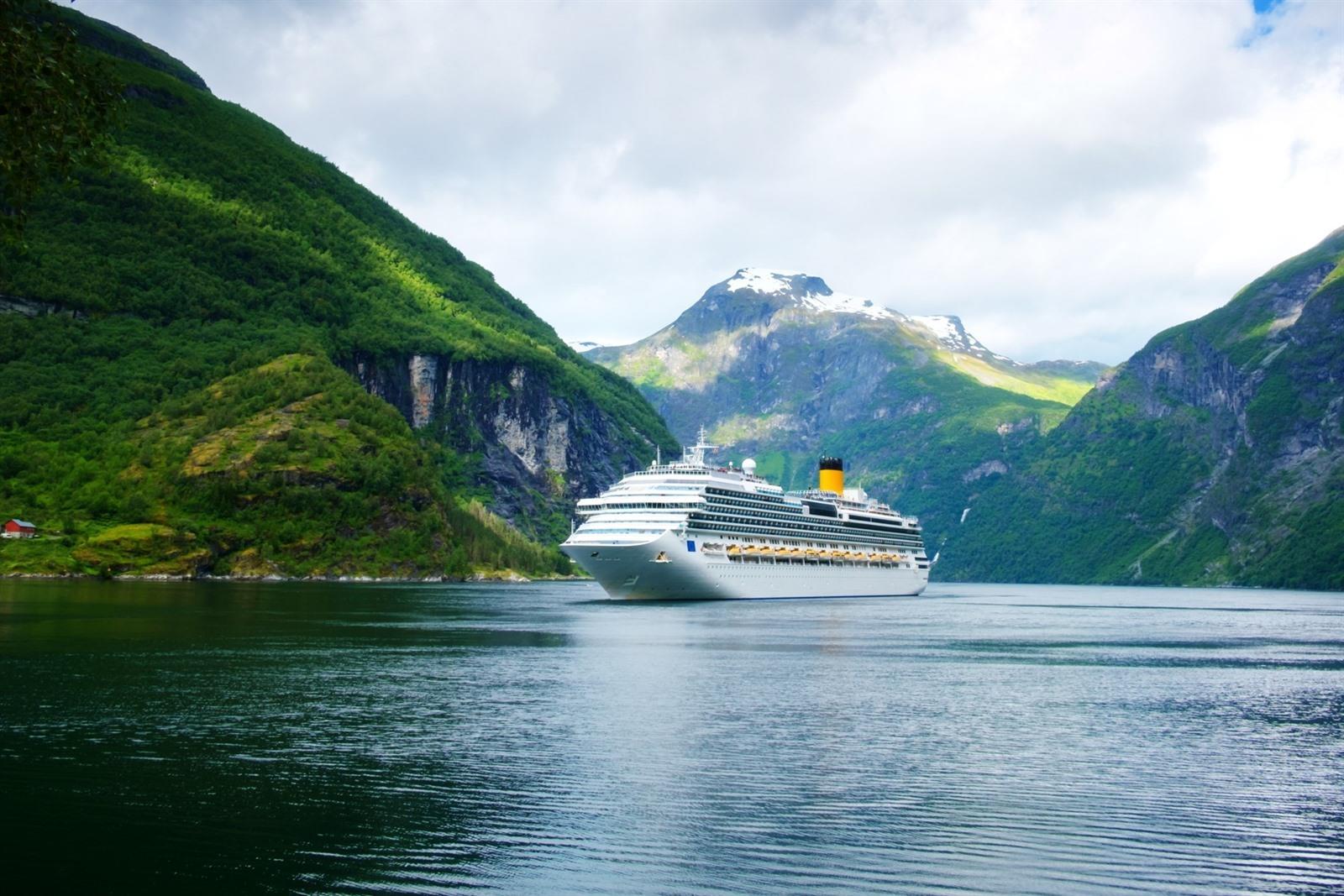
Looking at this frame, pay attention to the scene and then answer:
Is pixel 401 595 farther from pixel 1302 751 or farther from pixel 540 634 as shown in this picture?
pixel 1302 751

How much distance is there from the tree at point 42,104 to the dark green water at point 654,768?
17210 mm

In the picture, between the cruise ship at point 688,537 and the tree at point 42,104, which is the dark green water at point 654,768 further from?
the cruise ship at point 688,537

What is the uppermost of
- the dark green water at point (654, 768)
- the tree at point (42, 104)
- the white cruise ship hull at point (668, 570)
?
the tree at point (42, 104)

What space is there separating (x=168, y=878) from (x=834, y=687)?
1658 inches

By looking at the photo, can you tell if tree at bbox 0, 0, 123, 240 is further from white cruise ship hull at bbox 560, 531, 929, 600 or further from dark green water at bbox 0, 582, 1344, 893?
white cruise ship hull at bbox 560, 531, 929, 600

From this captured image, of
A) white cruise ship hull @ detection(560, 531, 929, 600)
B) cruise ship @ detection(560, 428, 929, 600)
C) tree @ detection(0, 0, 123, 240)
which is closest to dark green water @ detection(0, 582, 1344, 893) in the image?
tree @ detection(0, 0, 123, 240)

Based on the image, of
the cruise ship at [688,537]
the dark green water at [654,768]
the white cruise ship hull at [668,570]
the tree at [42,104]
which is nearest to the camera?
the dark green water at [654,768]

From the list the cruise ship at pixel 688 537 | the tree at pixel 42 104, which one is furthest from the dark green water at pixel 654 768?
the cruise ship at pixel 688 537

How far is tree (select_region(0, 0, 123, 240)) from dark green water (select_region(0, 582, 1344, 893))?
1721 cm

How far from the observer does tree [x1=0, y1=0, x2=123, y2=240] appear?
31234 mm

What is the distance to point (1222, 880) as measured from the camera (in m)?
28.5

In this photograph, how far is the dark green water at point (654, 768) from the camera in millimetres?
29312

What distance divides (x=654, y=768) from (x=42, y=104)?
2694 cm

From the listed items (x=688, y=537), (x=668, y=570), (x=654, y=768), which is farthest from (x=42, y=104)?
(x=688, y=537)
